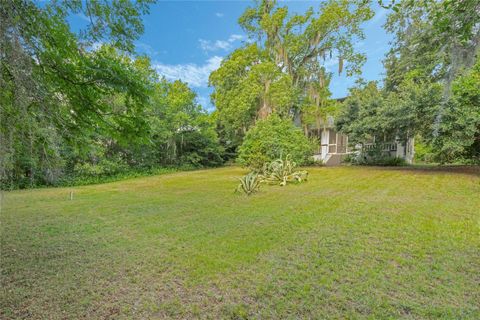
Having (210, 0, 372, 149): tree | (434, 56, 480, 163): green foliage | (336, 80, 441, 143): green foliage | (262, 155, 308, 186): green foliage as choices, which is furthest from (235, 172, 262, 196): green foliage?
(210, 0, 372, 149): tree

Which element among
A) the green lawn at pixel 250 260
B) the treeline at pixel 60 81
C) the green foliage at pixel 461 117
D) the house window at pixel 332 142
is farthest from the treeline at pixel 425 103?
the treeline at pixel 60 81

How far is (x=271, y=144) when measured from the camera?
37.8ft

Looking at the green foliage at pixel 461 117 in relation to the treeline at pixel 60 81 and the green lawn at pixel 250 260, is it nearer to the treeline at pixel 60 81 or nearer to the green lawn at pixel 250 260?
the green lawn at pixel 250 260

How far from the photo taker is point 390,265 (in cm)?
293

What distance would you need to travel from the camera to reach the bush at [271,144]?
1153 cm

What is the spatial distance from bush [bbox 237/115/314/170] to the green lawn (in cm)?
579

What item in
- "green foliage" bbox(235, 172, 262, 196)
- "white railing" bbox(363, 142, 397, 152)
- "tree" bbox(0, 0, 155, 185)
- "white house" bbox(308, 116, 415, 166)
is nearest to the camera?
"tree" bbox(0, 0, 155, 185)

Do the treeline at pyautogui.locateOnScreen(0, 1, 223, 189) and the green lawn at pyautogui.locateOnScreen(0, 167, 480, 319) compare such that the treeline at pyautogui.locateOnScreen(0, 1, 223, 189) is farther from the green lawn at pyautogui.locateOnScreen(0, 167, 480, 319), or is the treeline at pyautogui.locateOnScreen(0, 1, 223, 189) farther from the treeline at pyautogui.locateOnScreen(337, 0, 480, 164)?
the treeline at pyautogui.locateOnScreen(337, 0, 480, 164)

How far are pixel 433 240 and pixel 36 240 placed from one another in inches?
232

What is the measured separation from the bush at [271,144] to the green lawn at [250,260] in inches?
228

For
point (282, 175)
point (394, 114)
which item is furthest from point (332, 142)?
point (282, 175)

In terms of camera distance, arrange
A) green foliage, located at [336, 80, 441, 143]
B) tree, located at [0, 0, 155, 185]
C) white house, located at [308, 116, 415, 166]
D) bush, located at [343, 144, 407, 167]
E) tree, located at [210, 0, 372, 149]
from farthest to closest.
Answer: tree, located at [210, 0, 372, 149]
white house, located at [308, 116, 415, 166]
bush, located at [343, 144, 407, 167]
green foliage, located at [336, 80, 441, 143]
tree, located at [0, 0, 155, 185]

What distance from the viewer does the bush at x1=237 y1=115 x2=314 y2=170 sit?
11.5m

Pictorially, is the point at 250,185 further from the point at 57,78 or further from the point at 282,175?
the point at 57,78
